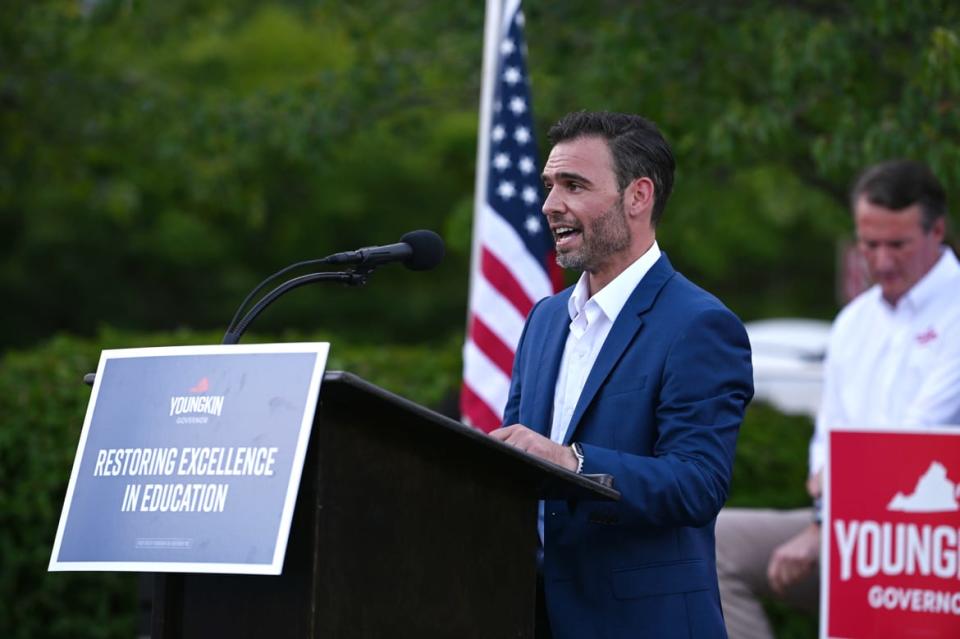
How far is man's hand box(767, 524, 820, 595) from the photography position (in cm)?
647

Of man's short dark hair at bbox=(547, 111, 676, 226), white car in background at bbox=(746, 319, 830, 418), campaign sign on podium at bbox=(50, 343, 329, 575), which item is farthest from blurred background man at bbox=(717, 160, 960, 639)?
white car in background at bbox=(746, 319, 830, 418)

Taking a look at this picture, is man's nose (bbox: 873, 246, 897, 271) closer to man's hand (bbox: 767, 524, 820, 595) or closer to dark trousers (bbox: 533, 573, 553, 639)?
man's hand (bbox: 767, 524, 820, 595)

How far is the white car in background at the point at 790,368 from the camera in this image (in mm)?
17453

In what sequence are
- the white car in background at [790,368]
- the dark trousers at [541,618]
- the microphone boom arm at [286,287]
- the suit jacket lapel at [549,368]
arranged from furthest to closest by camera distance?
the white car in background at [790,368], the suit jacket lapel at [549,368], the dark trousers at [541,618], the microphone boom arm at [286,287]

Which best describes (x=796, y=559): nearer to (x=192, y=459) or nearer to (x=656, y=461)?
(x=656, y=461)

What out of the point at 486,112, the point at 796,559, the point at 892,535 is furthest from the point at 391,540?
the point at 486,112

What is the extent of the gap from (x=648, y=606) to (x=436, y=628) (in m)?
0.63

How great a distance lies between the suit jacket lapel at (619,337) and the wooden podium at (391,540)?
1.02ft

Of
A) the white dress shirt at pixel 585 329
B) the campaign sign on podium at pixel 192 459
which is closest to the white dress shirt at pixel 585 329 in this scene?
the white dress shirt at pixel 585 329

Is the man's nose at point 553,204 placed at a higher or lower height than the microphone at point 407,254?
higher

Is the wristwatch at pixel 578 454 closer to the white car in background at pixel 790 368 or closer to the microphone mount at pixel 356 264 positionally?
the microphone mount at pixel 356 264

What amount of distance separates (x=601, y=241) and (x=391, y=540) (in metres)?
1.07

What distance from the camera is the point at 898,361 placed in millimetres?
6332

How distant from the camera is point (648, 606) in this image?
3686mm
